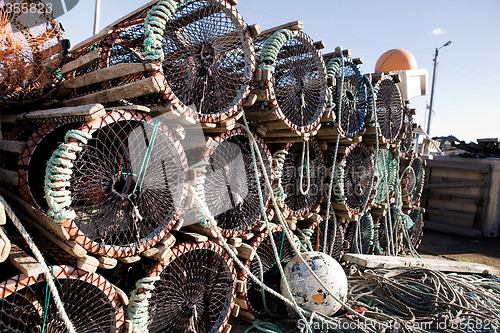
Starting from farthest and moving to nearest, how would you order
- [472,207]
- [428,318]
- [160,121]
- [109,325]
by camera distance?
[472,207]
[428,318]
[160,121]
[109,325]

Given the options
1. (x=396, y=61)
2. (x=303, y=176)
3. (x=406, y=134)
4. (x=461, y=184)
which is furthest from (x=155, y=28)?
(x=461, y=184)

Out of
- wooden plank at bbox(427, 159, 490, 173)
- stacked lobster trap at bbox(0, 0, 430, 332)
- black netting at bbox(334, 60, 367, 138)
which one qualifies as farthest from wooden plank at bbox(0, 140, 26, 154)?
wooden plank at bbox(427, 159, 490, 173)

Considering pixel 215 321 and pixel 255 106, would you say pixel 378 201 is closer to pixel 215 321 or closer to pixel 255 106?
pixel 255 106

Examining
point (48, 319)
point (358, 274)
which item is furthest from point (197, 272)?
point (358, 274)

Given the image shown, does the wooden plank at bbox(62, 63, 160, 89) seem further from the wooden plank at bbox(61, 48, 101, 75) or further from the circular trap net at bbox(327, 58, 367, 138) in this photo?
the circular trap net at bbox(327, 58, 367, 138)

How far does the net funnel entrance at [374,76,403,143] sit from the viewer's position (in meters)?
4.40

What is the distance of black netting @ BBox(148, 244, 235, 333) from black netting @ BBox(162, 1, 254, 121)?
41.8 inches

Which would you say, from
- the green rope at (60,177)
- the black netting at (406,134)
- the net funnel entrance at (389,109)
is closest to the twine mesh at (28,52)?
the green rope at (60,177)

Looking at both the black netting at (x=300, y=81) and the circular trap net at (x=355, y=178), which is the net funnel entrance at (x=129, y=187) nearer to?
the black netting at (x=300, y=81)

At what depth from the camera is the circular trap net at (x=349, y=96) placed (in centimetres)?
364

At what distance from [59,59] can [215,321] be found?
2.59 m

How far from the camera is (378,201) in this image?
456 centimetres

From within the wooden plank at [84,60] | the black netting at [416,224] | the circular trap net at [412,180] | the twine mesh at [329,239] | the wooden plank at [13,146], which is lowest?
the black netting at [416,224]

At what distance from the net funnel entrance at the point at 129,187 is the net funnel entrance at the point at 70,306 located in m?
0.18
